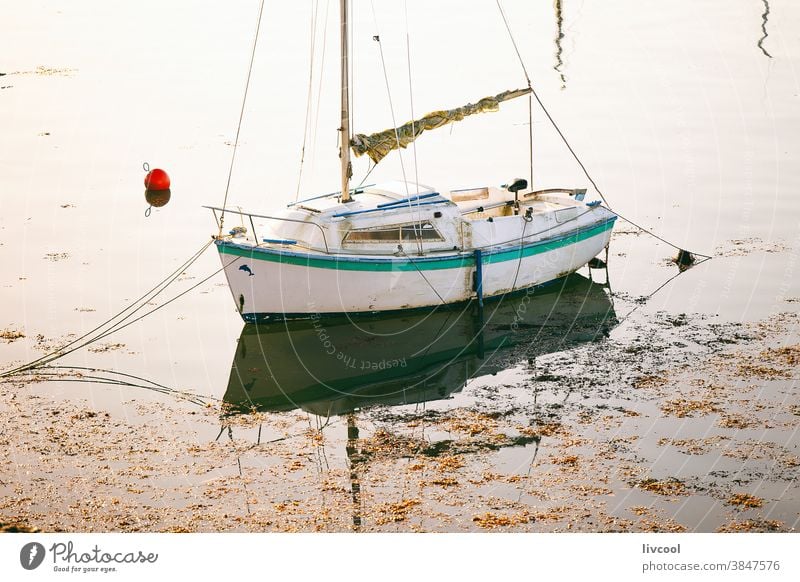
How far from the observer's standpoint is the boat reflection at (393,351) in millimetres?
16781

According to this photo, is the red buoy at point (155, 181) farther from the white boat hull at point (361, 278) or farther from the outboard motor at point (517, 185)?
the outboard motor at point (517, 185)

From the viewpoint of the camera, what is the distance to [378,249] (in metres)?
18.6

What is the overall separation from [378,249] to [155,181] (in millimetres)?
7564

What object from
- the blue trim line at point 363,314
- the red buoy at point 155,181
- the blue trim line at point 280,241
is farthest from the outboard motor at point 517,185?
the red buoy at point 155,181

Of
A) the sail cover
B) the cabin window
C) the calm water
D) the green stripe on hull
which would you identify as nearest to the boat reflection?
the calm water

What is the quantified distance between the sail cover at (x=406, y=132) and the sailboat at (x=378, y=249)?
0.07 ft

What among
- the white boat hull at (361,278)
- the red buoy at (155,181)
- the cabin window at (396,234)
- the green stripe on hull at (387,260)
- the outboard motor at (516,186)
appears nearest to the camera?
the green stripe on hull at (387,260)

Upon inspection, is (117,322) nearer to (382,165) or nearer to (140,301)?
(140,301)

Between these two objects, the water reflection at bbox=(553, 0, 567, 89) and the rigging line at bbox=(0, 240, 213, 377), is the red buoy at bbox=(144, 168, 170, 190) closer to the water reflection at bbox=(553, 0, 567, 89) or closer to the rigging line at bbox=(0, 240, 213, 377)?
the rigging line at bbox=(0, 240, 213, 377)

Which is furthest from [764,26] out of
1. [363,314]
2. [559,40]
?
[363,314]

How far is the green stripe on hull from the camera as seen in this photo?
17.8 m

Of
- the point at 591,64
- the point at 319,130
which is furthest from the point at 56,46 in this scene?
the point at 591,64

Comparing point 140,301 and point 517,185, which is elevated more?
point 517,185

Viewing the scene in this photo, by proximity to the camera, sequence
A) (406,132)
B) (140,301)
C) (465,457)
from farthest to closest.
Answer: (406,132) < (140,301) < (465,457)
